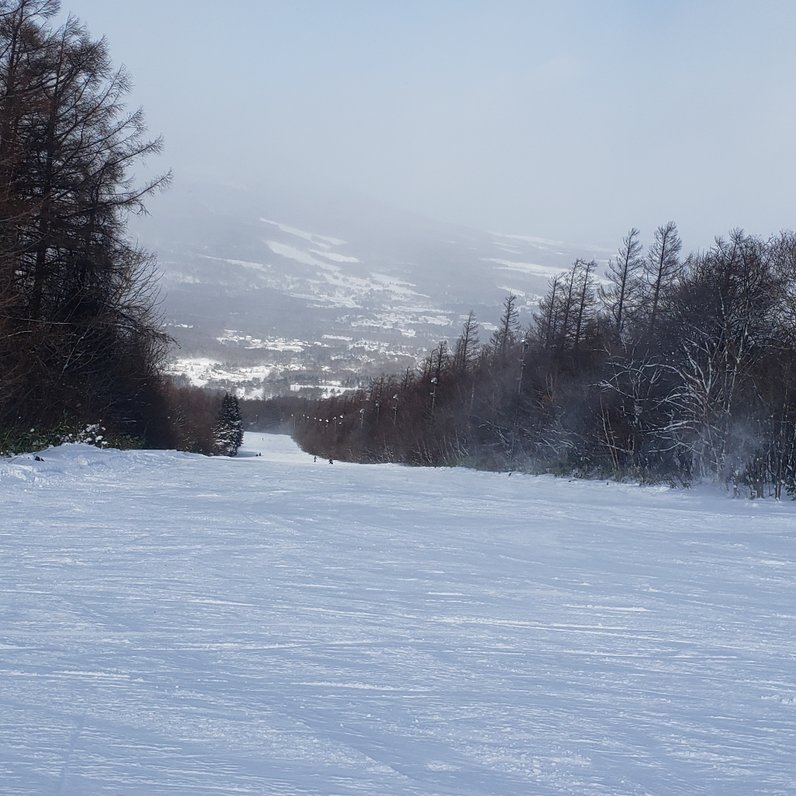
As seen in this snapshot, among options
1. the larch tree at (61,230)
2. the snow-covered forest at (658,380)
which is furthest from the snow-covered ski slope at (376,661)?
the snow-covered forest at (658,380)

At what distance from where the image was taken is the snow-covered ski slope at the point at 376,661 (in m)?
2.84

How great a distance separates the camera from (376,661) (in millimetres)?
4137

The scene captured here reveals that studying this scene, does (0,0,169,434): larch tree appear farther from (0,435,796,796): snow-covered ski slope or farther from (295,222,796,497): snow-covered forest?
(295,222,796,497): snow-covered forest

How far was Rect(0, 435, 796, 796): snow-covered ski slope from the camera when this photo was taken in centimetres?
284

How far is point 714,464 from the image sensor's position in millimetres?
20844

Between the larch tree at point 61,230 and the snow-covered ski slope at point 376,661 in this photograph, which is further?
the larch tree at point 61,230

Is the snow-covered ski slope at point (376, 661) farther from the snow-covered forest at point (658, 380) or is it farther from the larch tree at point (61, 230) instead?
the snow-covered forest at point (658, 380)

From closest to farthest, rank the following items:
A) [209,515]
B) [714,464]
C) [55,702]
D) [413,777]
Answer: [413,777] < [55,702] < [209,515] < [714,464]

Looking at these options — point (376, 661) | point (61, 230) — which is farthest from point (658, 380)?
point (376, 661)

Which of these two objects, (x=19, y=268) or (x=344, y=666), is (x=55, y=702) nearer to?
(x=344, y=666)

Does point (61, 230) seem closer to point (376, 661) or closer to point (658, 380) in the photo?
point (376, 661)

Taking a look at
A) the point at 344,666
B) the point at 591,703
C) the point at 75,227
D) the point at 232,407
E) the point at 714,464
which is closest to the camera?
the point at 591,703

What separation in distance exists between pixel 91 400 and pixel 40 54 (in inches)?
292

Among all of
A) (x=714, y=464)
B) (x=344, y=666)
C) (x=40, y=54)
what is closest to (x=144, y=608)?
(x=344, y=666)
